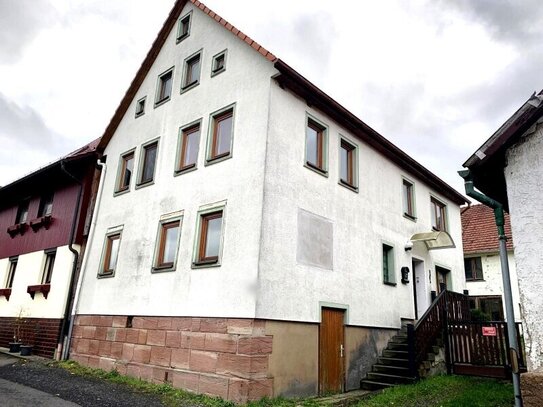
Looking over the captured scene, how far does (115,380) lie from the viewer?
36.1 feet

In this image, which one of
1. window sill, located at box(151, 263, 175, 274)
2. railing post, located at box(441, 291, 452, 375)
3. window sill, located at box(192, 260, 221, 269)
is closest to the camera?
window sill, located at box(192, 260, 221, 269)

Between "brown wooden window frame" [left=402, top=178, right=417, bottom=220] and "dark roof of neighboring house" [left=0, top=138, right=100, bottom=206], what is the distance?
Result: 11028mm

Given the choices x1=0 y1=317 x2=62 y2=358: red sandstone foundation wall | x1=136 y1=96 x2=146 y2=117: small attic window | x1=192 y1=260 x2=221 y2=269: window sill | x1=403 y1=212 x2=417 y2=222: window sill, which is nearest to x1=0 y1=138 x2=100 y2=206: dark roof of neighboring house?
x1=136 y1=96 x2=146 y2=117: small attic window

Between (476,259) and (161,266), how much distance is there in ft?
64.8

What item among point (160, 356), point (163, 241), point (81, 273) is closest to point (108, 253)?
point (81, 273)

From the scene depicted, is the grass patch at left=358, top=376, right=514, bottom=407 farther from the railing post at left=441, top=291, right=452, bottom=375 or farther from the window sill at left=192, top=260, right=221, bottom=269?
the window sill at left=192, top=260, right=221, bottom=269

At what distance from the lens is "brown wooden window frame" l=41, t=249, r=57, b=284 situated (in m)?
15.9

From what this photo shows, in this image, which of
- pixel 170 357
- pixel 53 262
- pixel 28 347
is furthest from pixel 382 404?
pixel 53 262

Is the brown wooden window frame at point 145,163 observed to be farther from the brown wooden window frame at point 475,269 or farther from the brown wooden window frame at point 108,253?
the brown wooden window frame at point 475,269

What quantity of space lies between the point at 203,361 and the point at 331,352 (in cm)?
311

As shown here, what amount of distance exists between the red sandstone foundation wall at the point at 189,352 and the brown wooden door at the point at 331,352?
185 centimetres

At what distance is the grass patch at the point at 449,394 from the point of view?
8.36 m

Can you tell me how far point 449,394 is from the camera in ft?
30.6

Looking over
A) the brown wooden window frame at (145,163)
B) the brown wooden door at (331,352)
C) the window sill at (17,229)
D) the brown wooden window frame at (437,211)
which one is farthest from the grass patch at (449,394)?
the window sill at (17,229)
